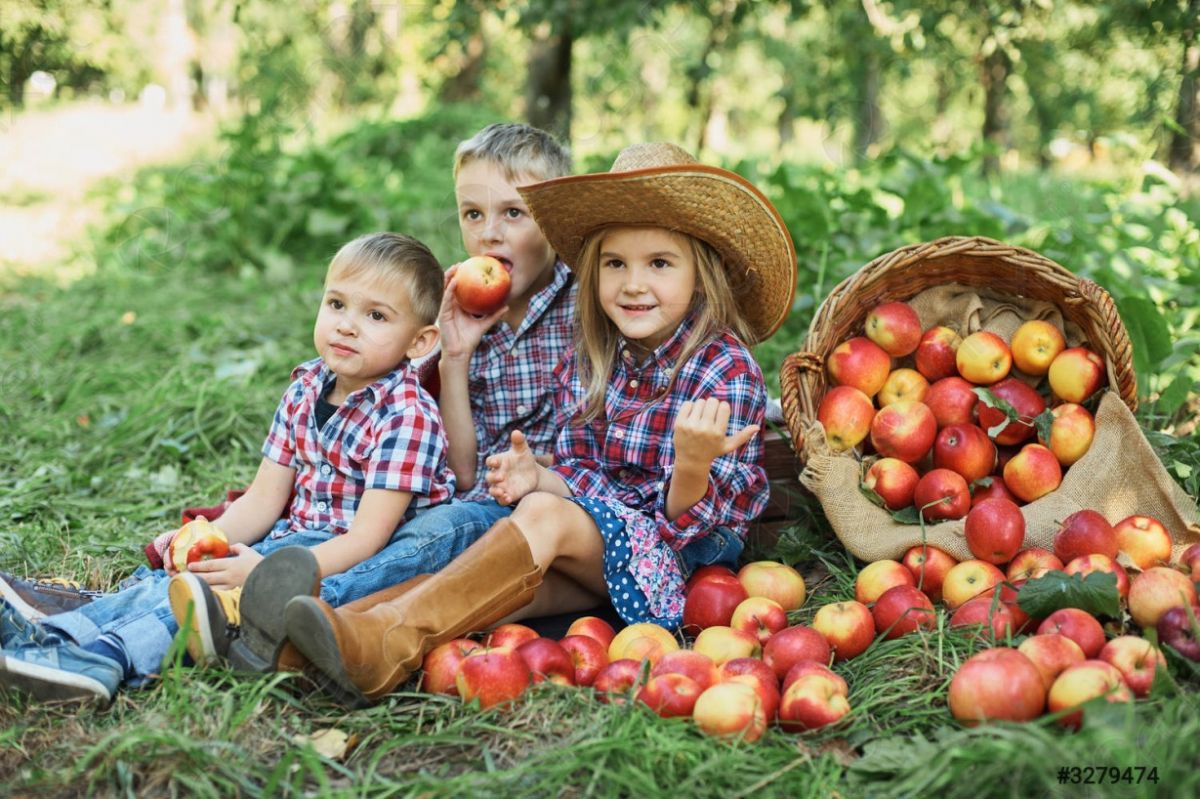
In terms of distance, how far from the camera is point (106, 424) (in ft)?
15.1

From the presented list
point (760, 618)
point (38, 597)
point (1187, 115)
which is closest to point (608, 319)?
point (760, 618)

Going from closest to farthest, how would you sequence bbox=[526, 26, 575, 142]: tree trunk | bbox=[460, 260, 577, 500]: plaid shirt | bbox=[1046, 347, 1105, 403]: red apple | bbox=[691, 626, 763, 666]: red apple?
bbox=[691, 626, 763, 666]: red apple
bbox=[1046, 347, 1105, 403]: red apple
bbox=[460, 260, 577, 500]: plaid shirt
bbox=[526, 26, 575, 142]: tree trunk

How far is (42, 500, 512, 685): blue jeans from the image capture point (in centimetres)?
253

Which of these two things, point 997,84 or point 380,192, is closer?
point 380,192

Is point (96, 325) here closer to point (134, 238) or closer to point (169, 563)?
point (134, 238)

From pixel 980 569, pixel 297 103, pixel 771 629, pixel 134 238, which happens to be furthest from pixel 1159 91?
pixel 297 103

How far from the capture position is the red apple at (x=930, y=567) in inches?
116

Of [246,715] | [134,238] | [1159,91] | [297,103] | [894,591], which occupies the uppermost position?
[297,103]

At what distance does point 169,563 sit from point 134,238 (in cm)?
603

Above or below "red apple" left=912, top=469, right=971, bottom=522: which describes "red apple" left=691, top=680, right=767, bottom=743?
below

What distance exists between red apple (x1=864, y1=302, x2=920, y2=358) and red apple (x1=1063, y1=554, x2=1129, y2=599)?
95cm

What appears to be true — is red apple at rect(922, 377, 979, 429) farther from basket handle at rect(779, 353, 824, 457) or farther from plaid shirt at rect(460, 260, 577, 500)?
plaid shirt at rect(460, 260, 577, 500)

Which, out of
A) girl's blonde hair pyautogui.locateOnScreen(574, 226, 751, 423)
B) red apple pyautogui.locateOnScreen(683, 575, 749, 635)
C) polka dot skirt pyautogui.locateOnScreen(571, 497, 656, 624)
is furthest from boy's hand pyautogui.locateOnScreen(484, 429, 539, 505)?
red apple pyautogui.locateOnScreen(683, 575, 749, 635)

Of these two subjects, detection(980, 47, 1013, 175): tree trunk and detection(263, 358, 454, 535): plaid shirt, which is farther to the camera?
detection(980, 47, 1013, 175): tree trunk
